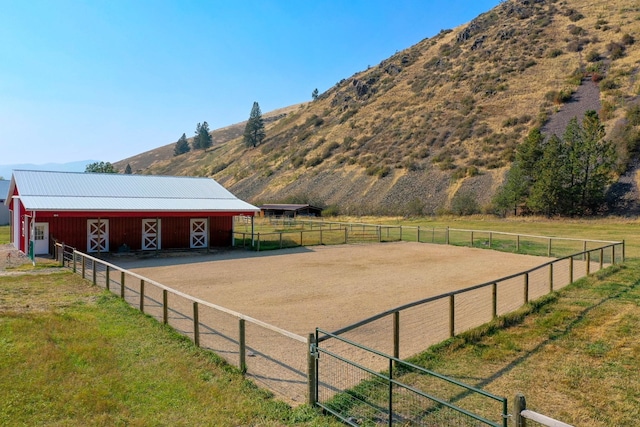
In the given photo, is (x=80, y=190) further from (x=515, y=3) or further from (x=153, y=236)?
(x=515, y=3)

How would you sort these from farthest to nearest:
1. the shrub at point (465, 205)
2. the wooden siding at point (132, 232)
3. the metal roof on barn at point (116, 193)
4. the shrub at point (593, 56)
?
the shrub at point (593, 56), the shrub at point (465, 205), the metal roof on barn at point (116, 193), the wooden siding at point (132, 232)

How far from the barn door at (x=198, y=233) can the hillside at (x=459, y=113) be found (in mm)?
30967

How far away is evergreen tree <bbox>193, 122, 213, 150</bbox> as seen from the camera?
5846 inches

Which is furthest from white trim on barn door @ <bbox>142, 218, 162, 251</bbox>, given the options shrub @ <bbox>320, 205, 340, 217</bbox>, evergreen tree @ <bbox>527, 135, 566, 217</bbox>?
evergreen tree @ <bbox>527, 135, 566, 217</bbox>

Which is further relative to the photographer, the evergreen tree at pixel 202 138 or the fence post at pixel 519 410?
the evergreen tree at pixel 202 138

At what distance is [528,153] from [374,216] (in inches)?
727

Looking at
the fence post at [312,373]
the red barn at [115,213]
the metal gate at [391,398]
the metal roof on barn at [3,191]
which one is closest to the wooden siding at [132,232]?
the red barn at [115,213]

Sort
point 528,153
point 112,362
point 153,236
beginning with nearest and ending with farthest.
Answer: point 112,362 → point 153,236 → point 528,153

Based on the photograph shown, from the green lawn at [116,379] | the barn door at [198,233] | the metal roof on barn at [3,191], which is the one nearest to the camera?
the green lawn at [116,379]

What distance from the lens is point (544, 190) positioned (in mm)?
41719

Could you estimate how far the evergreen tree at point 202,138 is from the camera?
148500mm

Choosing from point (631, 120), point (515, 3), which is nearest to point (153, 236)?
point (631, 120)

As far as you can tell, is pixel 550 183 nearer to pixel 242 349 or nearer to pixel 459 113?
pixel 459 113

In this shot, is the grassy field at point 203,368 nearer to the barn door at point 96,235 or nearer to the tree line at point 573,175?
the barn door at point 96,235
